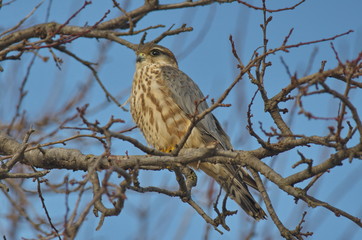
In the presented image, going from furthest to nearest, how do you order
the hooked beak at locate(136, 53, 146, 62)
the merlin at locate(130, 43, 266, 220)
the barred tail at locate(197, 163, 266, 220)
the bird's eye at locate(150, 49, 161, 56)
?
the bird's eye at locate(150, 49, 161, 56)
the hooked beak at locate(136, 53, 146, 62)
the merlin at locate(130, 43, 266, 220)
the barred tail at locate(197, 163, 266, 220)

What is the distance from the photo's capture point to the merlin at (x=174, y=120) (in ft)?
14.6

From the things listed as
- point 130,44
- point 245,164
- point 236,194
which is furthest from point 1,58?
point 236,194

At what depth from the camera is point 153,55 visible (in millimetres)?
5617

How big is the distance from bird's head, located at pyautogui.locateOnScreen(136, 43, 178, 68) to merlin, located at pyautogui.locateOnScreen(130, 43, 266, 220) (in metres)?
0.17

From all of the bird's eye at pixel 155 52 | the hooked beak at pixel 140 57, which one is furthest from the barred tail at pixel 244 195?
the bird's eye at pixel 155 52

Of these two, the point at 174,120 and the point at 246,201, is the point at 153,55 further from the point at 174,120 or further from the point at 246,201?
the point at 246,201

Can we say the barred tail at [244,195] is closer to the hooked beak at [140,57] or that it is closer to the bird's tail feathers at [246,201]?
the bird's tail feathers at [246,201]

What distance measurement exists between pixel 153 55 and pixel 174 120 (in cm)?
115

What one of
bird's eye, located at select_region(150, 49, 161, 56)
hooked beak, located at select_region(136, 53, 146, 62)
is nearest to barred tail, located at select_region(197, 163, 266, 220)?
hooked beak, located at select_region(136, 53, 146, 62)

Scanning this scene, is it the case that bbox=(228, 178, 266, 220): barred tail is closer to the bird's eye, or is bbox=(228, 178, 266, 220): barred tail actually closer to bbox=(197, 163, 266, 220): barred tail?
bbox=(197, 163, 266, 220): barred tail

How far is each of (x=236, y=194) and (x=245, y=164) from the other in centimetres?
127

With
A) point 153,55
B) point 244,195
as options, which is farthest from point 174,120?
point 153,55

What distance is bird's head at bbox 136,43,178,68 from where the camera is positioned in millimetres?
5488

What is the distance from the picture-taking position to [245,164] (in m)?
3.18
